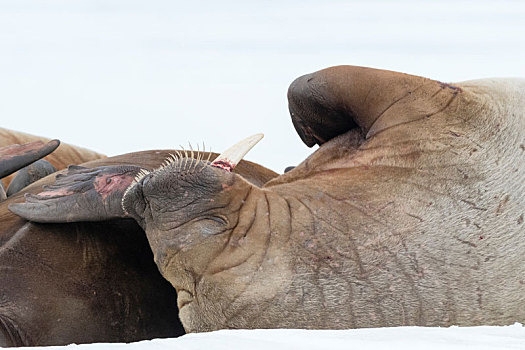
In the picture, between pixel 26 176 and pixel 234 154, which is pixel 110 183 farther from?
pixel 26 176

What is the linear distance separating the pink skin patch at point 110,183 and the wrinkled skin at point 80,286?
0.77ft

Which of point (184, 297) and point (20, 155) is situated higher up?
point (20, 155)

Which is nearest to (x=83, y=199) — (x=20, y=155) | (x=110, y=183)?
(x=110, y=183)

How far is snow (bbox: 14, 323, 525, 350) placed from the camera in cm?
236

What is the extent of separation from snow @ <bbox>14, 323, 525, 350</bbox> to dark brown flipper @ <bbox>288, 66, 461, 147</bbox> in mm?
1276

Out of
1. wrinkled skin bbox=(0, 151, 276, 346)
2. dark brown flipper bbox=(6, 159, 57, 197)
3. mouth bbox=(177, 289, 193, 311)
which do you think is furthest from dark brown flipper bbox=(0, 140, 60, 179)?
mouth bbox=(177, 289, 193, 311)

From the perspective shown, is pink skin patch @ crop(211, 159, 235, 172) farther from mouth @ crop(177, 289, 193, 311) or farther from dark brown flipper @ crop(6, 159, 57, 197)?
dark brown flipper @ crop(6, 159, 57, 197)

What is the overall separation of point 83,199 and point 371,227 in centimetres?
124

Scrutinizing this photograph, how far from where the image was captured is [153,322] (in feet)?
12.8

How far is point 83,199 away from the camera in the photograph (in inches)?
149

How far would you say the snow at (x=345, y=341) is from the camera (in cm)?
236

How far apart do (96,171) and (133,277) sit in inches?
18.9

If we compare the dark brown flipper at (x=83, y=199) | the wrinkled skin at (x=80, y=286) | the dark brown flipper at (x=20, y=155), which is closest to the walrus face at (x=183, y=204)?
the dark brown flipper at (x=83, y=199)

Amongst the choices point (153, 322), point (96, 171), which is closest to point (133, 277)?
point (153, 322)
